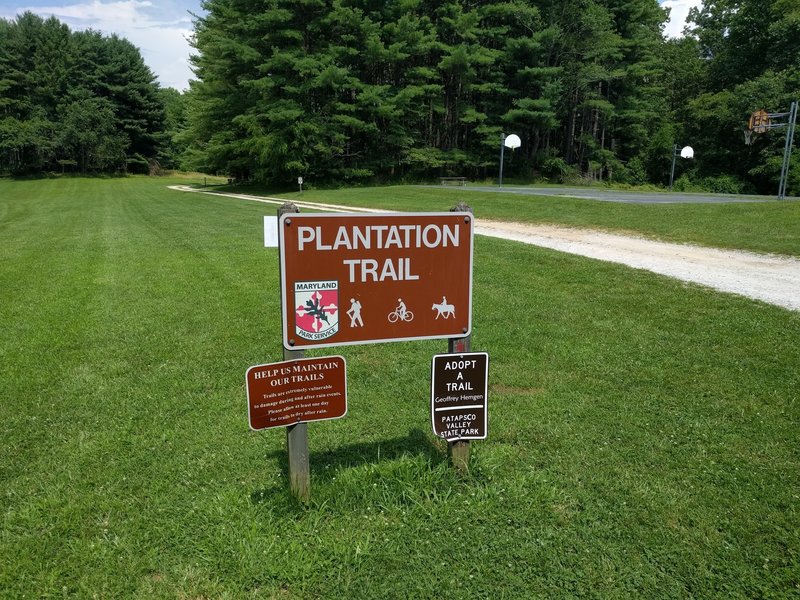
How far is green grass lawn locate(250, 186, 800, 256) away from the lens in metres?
10.8

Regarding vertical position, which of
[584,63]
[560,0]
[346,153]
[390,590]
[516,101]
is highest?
[560,0]

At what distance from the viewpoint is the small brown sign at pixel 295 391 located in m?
2.45

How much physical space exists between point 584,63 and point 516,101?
771cm

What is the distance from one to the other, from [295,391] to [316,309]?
37 cm

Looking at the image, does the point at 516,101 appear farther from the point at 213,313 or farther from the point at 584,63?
the point at 213,313

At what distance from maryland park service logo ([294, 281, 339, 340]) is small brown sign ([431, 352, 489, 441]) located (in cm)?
54

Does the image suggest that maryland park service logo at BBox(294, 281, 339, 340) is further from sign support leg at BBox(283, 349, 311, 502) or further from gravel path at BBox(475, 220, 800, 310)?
gravel path at BBox(475, 220, 800, 310)

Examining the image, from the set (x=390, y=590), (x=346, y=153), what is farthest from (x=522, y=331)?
(x=346, y=153)

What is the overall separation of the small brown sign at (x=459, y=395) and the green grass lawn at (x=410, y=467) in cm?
29

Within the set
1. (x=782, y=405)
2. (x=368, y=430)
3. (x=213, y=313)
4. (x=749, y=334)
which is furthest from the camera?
(x=213, y=313)

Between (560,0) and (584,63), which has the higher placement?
(560,0)

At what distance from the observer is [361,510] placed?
2.69 m

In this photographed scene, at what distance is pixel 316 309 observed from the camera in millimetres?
2527

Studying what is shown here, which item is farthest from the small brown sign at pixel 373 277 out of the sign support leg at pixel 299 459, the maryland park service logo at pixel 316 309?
the sign support leg at pixel 299 459
